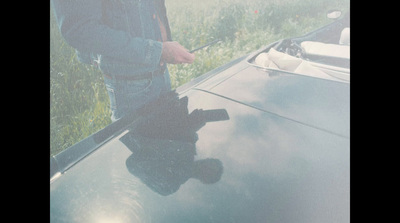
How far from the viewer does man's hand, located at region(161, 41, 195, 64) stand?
1323 mm

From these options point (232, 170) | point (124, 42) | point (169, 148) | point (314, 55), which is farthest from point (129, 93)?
point (314, 55)

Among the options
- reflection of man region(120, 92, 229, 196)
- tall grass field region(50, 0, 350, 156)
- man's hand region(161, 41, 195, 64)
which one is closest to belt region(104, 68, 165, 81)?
man's hand region(161, 41, 195, 64)

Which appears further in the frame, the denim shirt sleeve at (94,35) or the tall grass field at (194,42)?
the tall grass field at (194,42)

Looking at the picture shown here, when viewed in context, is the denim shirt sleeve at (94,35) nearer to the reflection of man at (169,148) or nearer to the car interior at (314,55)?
the reflection of man at (169,148)

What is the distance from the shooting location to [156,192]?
0.69 m

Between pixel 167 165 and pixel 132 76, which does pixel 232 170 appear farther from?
pixel 132 76

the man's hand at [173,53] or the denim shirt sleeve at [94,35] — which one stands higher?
the denim shirt sleeve at [94,35]

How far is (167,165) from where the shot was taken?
0.79 metres

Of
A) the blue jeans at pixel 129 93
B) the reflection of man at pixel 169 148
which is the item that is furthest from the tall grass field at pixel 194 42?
the reflection of man at pixel 169 148

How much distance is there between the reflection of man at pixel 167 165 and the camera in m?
0.73

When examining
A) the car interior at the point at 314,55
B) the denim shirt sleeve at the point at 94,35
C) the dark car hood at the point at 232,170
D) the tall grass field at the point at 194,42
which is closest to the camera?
the dark car hood at the point at 232,170

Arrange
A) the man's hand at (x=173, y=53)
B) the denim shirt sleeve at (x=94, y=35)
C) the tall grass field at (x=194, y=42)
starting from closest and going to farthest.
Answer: the denim shirt sleeve at (x=94, y=35) → the man's hand at (x=173, y=53) → the tall grass field at (x=194, y=42)

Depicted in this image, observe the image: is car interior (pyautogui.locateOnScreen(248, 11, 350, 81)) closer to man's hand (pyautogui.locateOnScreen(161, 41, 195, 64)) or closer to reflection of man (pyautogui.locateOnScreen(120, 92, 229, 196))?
man's hand (pyautogui.locateOnScreen(161, 41, 195, 64))
